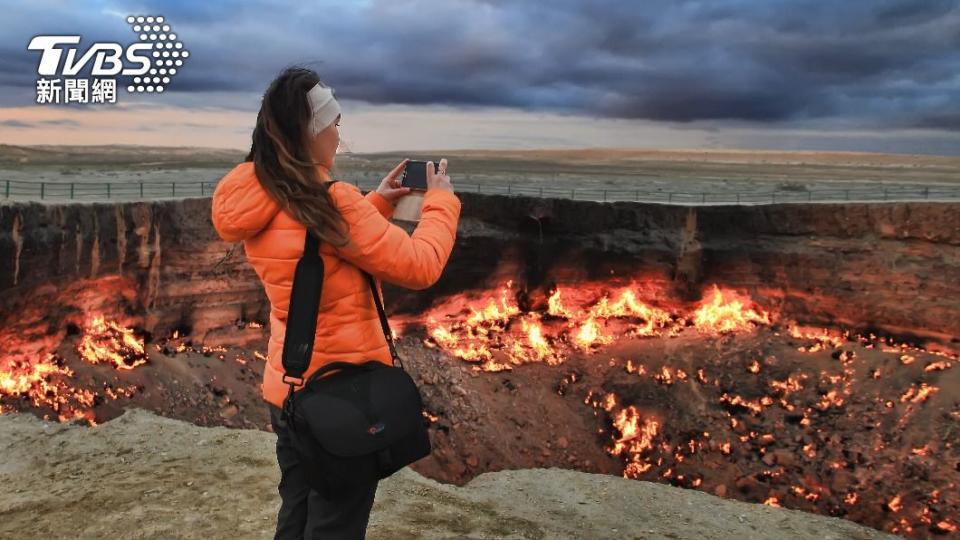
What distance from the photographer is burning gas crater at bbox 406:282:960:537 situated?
14984mm

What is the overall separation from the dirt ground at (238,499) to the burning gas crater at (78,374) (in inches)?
218

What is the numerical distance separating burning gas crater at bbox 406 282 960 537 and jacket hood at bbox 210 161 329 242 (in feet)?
49.5

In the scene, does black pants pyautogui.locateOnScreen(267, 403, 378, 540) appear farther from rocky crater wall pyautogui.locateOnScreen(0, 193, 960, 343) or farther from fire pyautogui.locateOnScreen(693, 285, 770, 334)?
fire pyautogui.locateOnScreen(693, 285, 770, 334)

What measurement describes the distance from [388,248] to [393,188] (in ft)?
2.49

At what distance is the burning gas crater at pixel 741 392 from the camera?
1498 centimetres

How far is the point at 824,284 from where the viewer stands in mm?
19719

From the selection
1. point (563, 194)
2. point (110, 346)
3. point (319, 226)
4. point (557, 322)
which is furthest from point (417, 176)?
point (563, 194)

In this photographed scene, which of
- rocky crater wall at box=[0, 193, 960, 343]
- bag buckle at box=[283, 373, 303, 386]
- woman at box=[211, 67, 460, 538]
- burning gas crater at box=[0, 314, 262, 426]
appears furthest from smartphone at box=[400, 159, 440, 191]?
rocky crater wall at box=[0, 193, 960, 343]

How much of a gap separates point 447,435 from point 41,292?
9.84 m

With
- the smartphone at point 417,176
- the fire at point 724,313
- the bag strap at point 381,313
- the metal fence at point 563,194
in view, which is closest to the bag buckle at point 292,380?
the bag strap at point 381,313

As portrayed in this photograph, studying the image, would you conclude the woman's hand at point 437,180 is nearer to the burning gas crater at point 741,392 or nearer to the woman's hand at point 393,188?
the woman's hand at point 393,188

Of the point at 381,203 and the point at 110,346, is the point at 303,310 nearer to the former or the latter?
the point at 381,203

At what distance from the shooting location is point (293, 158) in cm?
280

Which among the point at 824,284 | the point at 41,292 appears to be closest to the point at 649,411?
the point at 824,284
